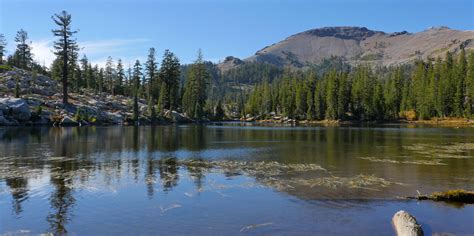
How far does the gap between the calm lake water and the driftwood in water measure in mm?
545

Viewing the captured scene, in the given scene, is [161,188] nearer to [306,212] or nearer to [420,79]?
[306,212]

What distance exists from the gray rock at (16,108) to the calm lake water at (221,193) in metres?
49.3

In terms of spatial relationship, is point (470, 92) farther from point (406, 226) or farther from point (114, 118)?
point (406, 226)

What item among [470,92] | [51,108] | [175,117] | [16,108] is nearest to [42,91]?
[51,108]

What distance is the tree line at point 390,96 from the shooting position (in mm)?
151125

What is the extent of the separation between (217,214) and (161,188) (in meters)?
7.03

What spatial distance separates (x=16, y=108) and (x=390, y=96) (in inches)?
5862

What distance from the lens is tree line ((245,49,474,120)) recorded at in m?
151

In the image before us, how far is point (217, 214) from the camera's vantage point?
1873cm

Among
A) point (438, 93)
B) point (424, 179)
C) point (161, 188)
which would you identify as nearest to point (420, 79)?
point (438, 93)

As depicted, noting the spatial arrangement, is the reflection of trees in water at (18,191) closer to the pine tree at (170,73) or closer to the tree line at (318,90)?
the tree line at (318,90)

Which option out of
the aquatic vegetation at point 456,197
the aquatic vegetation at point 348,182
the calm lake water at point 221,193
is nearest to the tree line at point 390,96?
the calm lake water at point 221,193

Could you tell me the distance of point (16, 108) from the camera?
279ft

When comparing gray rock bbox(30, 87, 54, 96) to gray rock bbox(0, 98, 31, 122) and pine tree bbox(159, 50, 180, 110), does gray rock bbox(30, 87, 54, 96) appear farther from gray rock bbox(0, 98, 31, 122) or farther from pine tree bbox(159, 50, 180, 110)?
pine tree bbox(159, 50, 180, 110)
